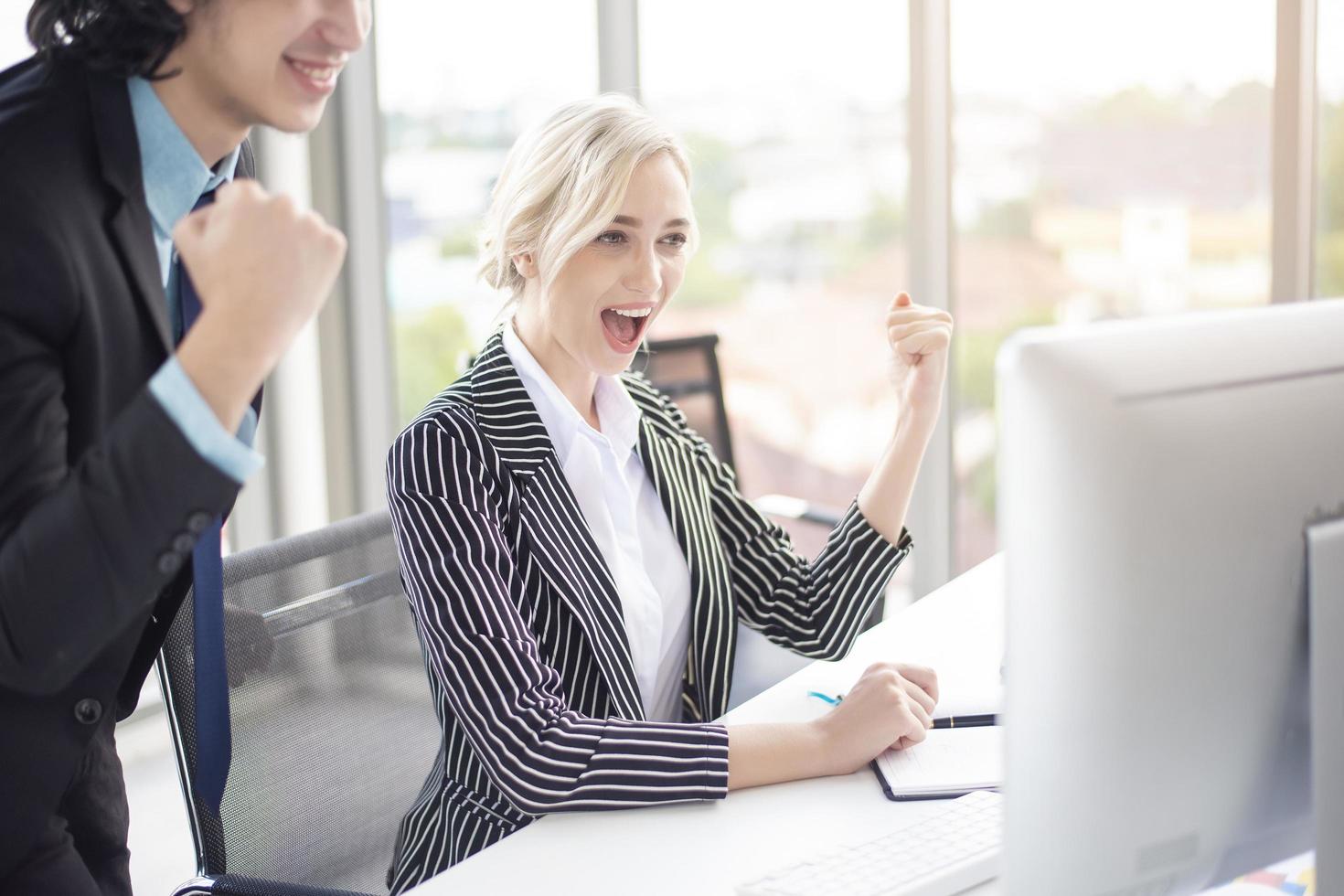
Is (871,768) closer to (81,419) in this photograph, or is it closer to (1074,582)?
(1074,582)

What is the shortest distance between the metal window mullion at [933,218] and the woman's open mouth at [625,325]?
171 cm

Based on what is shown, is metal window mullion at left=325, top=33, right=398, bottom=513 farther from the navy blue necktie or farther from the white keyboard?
the white keyboard

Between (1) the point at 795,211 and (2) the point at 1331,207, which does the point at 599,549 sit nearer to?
(2) the point at 1331,207

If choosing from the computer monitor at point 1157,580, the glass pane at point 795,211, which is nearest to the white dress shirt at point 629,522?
the computer monitor at point 1157,580

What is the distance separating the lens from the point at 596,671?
1484 mm

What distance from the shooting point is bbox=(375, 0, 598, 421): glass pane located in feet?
12.9

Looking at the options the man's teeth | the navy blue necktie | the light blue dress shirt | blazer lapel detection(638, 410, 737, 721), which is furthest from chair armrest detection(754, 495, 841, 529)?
the man's teeth

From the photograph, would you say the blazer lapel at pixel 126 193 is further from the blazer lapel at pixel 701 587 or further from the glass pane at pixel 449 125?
the glass pane at pixel 449 125

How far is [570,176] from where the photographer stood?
1.60 metres

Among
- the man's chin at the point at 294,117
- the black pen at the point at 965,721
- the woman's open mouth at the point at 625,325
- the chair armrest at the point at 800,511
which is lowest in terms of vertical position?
the chair armrest at the point at 800,511

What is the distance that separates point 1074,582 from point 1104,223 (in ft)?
9.11

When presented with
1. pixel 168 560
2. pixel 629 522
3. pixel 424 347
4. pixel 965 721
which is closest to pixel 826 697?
pixel 965 721

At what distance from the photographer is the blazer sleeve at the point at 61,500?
2.88ft

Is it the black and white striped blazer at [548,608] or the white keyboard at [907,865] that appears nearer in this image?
the white keyboard at [907,865]
